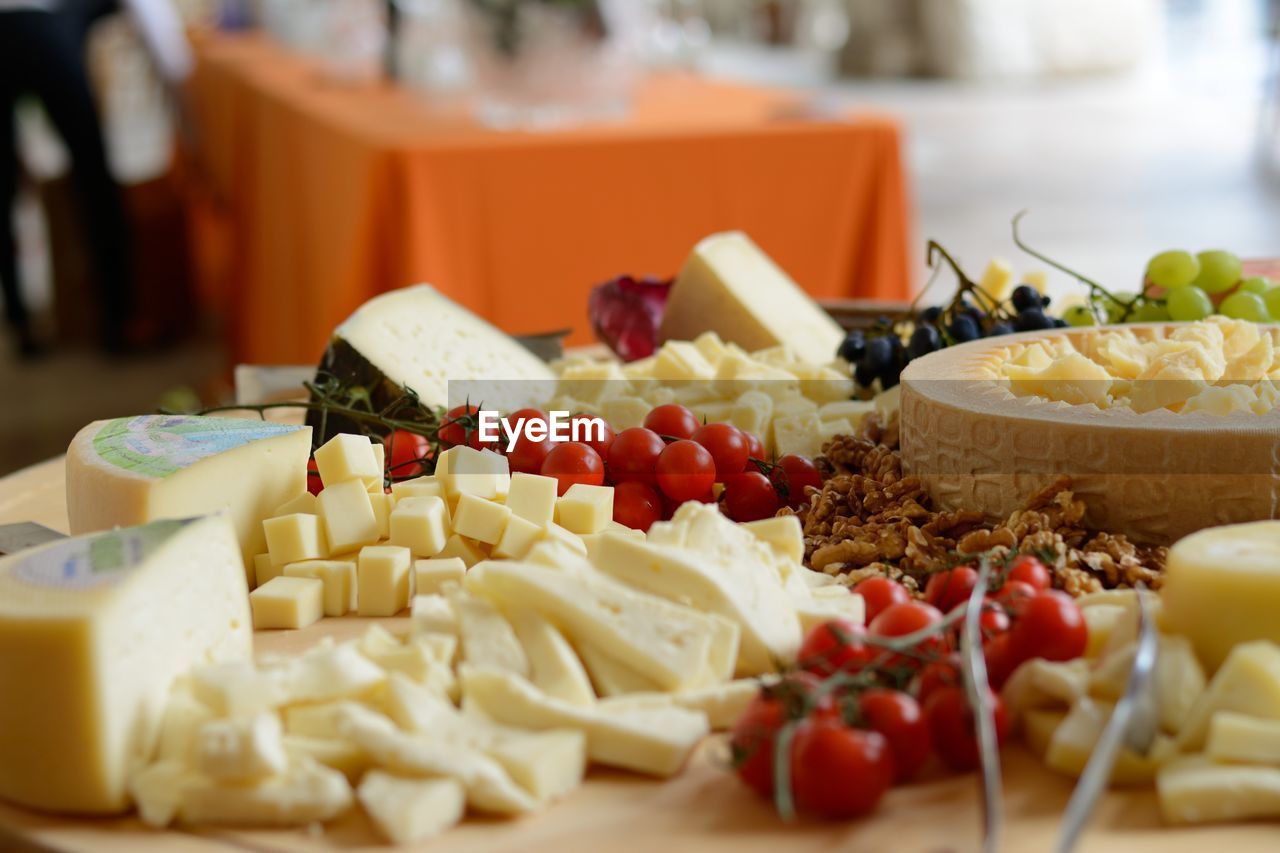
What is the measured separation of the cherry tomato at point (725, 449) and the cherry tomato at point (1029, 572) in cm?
36

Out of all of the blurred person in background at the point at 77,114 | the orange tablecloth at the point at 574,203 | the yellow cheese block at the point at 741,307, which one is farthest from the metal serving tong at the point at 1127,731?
the blurred person in background at the point at 77,114

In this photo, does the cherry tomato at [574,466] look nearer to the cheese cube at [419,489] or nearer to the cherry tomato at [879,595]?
the cheese cube at [419,489]

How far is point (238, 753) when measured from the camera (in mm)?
804

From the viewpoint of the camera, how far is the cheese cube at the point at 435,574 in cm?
110

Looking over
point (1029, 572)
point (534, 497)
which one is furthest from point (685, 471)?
point (1029, 572)

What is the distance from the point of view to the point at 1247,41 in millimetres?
11773

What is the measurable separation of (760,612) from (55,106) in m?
4.05

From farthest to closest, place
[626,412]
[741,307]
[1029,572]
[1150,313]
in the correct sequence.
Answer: [741,307] < [1150,313] < [626,412] < [1029,572]

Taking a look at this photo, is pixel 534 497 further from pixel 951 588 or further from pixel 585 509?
pixel 951 588

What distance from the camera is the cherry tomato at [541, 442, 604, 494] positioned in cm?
126

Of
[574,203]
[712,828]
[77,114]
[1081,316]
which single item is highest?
[77,114]

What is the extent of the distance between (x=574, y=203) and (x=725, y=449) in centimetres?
160

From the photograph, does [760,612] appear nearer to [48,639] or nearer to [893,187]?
[48,639]

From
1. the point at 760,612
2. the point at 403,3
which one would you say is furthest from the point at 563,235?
the point at 760,612
